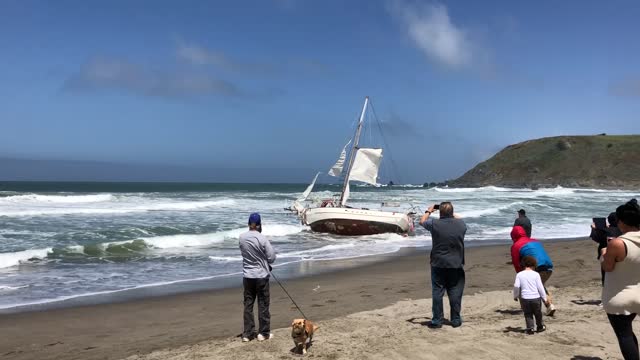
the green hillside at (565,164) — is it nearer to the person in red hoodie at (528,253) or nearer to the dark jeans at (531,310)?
the person in red hoodie at (528,253)

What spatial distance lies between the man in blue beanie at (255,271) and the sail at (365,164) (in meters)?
23.1

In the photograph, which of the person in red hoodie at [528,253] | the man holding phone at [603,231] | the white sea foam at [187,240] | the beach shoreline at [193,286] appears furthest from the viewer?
the white sea foam at [187,240]

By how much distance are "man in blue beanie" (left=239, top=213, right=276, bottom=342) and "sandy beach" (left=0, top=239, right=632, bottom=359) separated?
0.93 feet

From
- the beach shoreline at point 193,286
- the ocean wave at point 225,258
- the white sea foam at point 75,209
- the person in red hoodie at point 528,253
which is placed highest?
the person in red hoodie at point 528,253

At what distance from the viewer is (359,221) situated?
25.5m

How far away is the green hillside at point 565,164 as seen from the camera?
99.5m

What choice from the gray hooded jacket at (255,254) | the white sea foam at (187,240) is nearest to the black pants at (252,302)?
the gray hooded jacket at (255,254)

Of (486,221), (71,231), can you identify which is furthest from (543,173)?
(71,231)

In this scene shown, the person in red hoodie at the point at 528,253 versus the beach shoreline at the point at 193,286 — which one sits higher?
the person in red hoodie at the point at 528,253

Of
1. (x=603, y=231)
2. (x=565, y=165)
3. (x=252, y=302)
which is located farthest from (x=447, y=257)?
(x=565, y=165)

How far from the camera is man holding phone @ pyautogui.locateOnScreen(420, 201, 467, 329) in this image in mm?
6699

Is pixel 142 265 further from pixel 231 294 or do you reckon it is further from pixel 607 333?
pixel 607 333

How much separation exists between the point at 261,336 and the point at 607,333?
420cm

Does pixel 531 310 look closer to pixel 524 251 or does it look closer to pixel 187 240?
pixel 524 251
